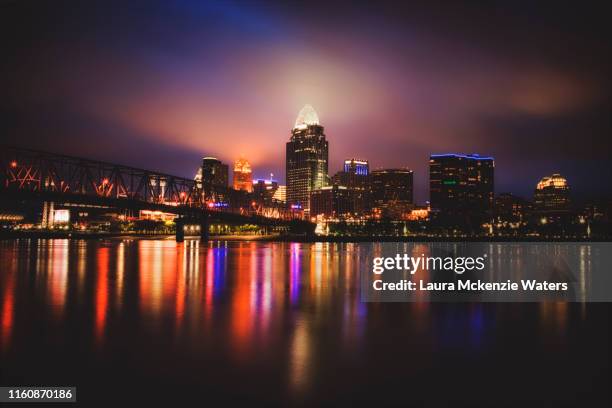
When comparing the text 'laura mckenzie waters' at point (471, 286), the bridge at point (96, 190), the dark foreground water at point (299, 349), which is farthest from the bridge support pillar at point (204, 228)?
the dark foreground water at point (299, 349)

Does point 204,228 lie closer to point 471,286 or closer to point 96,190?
point 96,190

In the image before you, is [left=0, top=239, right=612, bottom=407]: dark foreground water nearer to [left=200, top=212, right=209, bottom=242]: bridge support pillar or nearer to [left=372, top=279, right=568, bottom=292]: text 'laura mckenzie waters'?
[left=372, top=279, right=568, bottom=292]: text 'laura mckenzie waters'

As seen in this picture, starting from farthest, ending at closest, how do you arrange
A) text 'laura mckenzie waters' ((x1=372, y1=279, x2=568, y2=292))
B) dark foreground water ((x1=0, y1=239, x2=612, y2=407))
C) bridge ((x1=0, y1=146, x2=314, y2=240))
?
bridge ((x1=0, y1=146, x2=314, y2=240))
text 'laura mckenzie waters' ((x1=372, y1=279, x2=568, y2=292))
dark foreground water ((x1=0, y1=239, x2=612, y2=407))

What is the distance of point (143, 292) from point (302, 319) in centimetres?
1082

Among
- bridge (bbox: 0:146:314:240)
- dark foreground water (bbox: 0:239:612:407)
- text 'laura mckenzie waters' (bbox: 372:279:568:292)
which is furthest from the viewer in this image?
bridge (bbox: 0:146:314:240)

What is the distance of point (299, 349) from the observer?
51.4 ft

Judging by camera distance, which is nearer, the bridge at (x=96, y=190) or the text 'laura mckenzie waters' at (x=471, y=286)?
the text 'laura mckenzie waters' at (x=471, y=286)

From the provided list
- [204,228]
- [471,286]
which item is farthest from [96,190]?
[471,286]

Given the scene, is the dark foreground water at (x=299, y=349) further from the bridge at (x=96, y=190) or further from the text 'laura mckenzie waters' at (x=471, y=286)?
the bridge at (x=96, y=190)

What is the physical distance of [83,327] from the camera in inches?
716

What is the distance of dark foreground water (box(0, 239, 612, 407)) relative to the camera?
38.4 ft

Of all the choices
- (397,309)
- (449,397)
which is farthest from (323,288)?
(449,397)

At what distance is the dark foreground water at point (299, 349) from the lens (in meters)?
11.7

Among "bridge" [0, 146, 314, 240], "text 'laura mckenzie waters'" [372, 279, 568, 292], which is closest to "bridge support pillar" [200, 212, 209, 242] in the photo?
"bridge" [0, 146, 314, 240]
